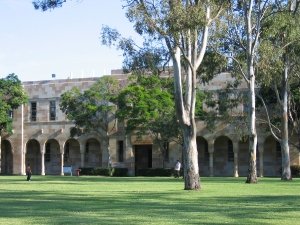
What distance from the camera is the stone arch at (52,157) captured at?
71.4 metres

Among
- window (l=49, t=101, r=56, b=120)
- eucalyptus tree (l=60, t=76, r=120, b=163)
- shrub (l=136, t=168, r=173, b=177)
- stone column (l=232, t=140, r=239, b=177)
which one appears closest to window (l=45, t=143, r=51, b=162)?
window (l=49, t=101, r=56, b=120)

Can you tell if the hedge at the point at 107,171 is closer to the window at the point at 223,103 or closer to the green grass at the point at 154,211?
the window at the point at 223,103

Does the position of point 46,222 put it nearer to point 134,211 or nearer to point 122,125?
point 134,211

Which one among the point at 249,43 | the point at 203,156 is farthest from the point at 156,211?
the point at 203,156

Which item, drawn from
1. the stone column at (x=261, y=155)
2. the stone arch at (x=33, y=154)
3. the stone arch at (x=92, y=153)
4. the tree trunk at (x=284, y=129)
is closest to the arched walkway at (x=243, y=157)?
the stone column at (x=261, y=155)

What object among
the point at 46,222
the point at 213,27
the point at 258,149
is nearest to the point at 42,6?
the point at 213,27

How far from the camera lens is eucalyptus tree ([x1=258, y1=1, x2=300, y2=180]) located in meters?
38.2

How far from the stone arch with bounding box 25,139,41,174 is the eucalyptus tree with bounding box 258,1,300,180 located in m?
37.0

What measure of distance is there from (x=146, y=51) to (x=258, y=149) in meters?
31.2

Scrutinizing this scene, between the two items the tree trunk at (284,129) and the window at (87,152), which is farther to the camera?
the window at (87,152)

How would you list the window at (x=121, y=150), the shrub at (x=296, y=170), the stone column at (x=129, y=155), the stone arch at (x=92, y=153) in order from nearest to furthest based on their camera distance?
the shrub at (x=296, y=170) → the stone column at (x=129, y=155) → the window at (x=121, y=150) → the stone arch at (x=92, y=153)

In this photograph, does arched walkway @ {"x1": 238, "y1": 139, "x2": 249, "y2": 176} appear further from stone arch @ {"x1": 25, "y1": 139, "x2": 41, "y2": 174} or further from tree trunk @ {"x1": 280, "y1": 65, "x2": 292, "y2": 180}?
stone arch @ {"x1": 25, "y1": 139, "x2": 41, "y2": 174}

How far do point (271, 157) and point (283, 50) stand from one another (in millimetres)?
22901

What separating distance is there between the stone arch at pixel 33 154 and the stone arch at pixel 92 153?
21.4 ft
